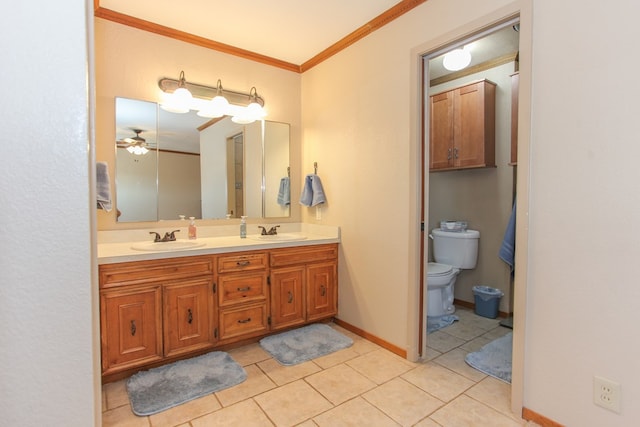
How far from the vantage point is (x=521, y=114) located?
1.67 meters

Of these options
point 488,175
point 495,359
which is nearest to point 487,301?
point 495,359

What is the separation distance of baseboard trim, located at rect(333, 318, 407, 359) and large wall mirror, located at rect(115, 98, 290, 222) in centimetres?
117

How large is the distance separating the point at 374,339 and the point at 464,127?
2.13 metres

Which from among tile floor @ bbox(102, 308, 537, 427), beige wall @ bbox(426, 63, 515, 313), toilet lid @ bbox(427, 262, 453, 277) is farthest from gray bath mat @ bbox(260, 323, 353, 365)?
beige wall @ bbox(426, 63, 515, 313)

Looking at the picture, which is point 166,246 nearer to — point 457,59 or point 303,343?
point 303,343

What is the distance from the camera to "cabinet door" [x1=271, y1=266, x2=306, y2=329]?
2.62 meters

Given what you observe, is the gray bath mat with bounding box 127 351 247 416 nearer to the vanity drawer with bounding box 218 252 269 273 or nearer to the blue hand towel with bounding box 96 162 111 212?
the vanity drawer with bounding box 218 252 269 273

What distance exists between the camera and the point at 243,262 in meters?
2.46

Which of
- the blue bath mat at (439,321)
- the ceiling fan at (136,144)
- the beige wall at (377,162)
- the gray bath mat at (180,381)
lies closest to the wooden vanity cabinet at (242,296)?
the gray bath mat at (180,381)

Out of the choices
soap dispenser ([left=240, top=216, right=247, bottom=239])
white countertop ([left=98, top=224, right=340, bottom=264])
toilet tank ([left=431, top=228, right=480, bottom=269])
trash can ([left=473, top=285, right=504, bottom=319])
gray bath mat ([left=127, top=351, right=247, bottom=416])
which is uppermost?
soap dispenser ([left=240, top=216, right=247, bottom=239])

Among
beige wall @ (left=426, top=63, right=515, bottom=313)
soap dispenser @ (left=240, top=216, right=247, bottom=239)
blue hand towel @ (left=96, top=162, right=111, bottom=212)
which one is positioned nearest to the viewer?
blue hand towel @ (left=96, top=162, right=111, bottom=212)

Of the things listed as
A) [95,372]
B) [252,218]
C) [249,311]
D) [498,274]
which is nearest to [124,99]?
[252,218]

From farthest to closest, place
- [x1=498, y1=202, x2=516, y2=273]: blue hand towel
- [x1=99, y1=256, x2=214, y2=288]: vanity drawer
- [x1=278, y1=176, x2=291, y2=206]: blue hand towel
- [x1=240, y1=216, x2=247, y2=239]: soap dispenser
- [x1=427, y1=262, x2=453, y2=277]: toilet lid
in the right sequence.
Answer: [x1=278, y1=176, x2=291, y2=206]: blue hand towel → [x1=427, y1=262, x2=453, y2=277]: toilet lid → [x1=240, y1=216, x2=247, y2=239]: soap dispenser → [x1=498, y1=202, x2=516, y2=273]: blue hand towel → [x1=99, y1=256, x2=214, y2=288]: vanity drawer

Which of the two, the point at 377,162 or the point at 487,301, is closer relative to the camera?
the point at 377,162
